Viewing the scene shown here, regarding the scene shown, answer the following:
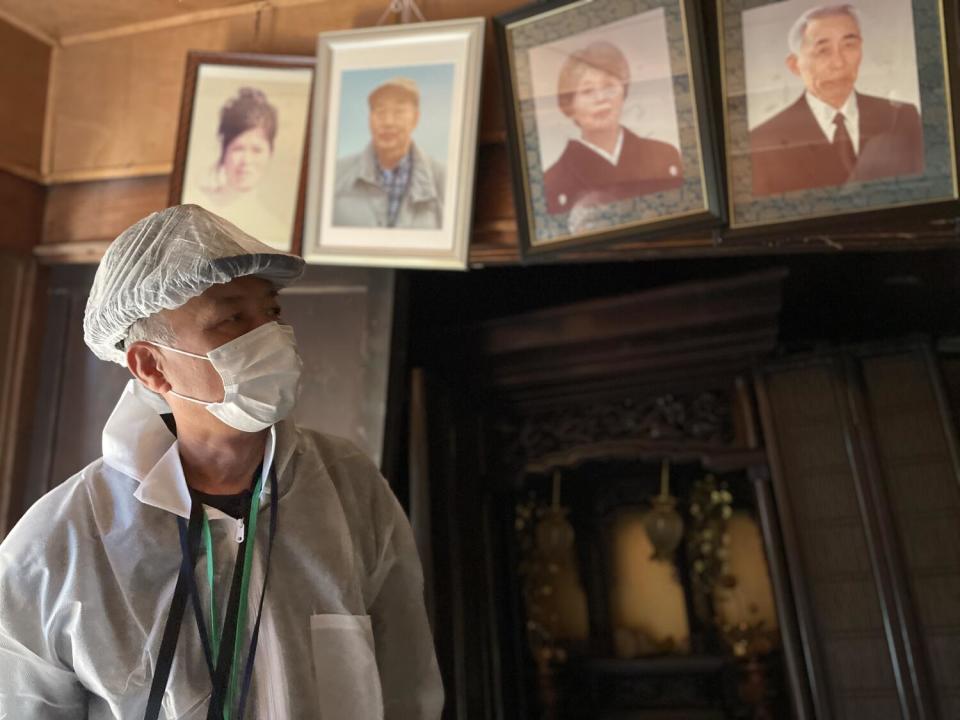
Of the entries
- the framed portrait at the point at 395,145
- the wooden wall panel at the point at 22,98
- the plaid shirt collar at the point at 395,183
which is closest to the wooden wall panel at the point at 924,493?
the framed portrait at the point at 395,145

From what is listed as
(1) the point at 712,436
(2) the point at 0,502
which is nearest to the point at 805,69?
(1) the point at 712,436

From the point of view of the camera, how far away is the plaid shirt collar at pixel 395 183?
2037 millimetres

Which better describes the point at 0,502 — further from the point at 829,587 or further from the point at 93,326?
the point at 829,587

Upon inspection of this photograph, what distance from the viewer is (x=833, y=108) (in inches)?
69.4

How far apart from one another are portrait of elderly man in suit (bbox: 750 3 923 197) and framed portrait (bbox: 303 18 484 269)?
671 millimetres

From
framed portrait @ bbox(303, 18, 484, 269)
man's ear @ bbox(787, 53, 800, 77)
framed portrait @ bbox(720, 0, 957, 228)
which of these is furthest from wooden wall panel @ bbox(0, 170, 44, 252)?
man's ear @ bbox(787, 53, 800, 77)

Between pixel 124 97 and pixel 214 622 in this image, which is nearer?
pixel 214 622

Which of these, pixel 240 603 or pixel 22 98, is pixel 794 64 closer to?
pixel 240 603

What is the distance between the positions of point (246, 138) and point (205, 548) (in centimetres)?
129

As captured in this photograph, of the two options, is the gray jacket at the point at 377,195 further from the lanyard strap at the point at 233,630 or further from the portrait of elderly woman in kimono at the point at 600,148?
the lanyard strap at the point at 233,630

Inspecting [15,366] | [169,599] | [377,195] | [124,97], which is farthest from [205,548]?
[124,97]

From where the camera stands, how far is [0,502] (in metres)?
2.11

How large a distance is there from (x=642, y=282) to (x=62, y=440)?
1.89 meters

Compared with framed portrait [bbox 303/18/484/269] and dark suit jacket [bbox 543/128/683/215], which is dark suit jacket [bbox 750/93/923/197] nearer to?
dark suit jacket [bbox 543/128/683/215]
